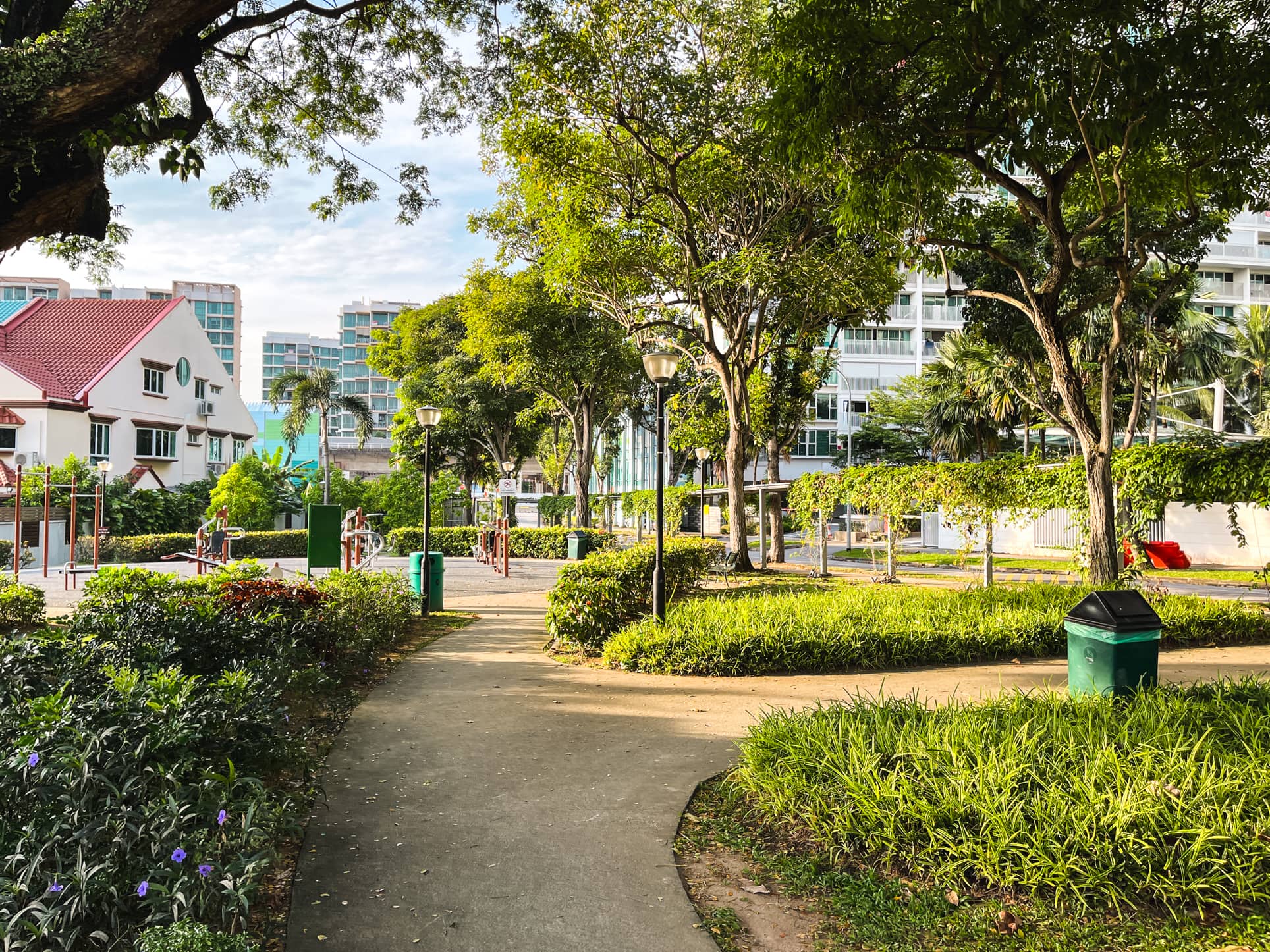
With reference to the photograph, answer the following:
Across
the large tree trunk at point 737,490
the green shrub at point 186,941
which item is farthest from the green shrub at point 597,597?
the large tree trunk at point 737,490

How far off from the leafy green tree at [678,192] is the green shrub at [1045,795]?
9926mm

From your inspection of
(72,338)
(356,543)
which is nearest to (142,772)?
(356,543)

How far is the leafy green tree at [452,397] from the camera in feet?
115

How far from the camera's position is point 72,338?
3397 centimetres

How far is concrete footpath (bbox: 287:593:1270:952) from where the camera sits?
11.2ft

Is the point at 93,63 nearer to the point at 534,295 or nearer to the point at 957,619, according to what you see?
the point at 957,619

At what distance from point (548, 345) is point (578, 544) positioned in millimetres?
6853

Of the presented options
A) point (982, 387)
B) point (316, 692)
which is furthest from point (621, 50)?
point (982, 387)

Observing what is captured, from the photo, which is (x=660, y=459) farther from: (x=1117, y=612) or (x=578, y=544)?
(x=578, y=544)

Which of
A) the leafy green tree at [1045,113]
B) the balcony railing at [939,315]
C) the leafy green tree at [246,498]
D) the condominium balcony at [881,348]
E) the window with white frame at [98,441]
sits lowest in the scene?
the leafy green tree at [246,498]

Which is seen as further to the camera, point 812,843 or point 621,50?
point 621,50

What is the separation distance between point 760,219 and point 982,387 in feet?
58.3

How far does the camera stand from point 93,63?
5523mm

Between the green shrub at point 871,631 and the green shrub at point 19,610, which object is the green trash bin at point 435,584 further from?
the green shrub at point 19,610
